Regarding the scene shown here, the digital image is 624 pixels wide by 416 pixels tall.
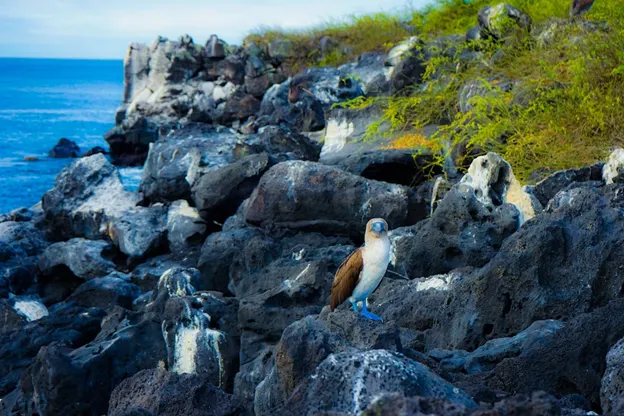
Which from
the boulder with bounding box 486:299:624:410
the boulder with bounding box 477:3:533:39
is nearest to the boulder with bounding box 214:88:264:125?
the boulder with bounding box 477:3:533:39

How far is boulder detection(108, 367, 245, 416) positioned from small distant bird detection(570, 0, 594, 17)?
10310 mm

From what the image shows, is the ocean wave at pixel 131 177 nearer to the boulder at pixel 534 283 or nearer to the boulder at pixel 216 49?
the boulder at pixel 216 49

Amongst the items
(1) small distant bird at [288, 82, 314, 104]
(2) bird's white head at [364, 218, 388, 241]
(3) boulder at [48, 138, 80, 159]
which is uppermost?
(2) bird's white head at [364, 218, 388, 241]

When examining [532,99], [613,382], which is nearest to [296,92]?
[532,99]

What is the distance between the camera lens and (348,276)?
17.7ft

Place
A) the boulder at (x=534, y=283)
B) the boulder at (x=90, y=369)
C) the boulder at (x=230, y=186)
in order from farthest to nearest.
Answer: the boulder at (x=230, y=186) → the boulder at (x=90, y=369) → the boulder at (x=534, y=283)

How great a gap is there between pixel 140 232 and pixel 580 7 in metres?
7.59

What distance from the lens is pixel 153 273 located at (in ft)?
36.3

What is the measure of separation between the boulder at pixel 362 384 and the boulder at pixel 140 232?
8891mm

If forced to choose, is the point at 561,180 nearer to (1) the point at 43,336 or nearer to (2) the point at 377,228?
(2) the point at 377,228

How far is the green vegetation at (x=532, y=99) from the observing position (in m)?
9.80

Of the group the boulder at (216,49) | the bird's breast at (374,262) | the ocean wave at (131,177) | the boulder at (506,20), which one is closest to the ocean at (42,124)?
the ocean wave at (131,177)

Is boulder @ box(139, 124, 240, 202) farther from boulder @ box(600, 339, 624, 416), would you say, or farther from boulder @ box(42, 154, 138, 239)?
boulder @ box(600, 339, 624, 416)

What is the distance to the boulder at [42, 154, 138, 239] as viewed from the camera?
13469 millimetres
